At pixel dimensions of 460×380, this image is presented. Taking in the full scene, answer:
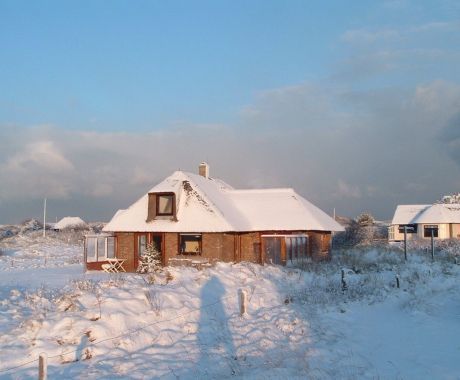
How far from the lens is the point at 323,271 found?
22.6m

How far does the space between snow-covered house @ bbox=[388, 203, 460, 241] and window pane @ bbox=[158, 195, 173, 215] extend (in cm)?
3819

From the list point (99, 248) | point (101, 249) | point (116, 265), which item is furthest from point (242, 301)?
point (101, 249)

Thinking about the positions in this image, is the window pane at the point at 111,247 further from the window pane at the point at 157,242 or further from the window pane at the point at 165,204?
the window pane at the point at 165,204

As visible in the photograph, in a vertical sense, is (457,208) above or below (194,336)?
above

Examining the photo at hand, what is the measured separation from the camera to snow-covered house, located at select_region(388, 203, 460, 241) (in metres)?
57.6

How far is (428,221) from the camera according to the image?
5806 cm

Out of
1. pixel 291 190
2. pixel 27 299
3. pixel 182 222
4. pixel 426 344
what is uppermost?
pixel 291 190

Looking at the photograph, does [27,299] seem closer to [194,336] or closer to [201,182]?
[194,336]

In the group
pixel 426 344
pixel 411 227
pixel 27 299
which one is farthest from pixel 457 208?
pixel 27 299

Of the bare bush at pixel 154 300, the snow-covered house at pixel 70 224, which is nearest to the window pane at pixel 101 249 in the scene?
the bare bush at pixel 154 300

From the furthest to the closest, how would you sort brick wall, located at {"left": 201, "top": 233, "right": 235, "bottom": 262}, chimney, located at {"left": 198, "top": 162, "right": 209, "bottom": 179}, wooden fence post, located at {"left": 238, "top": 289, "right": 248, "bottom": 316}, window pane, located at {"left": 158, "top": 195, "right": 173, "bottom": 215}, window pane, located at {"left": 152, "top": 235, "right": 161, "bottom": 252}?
chimney, located at {"left": 198, "top": 162, "right": 209, "bottom": 179}, window pane, located at {"left": 152, "top": 235, "right": 161, "bottom": 252}, window pane, located at {"left": 158, "top": 195, "right": 173, "bottom": 215}, brick wall, located at {"left": 201, "top": 233, "right": 235, "bottom": 262}, wooden fence post, located at {"left": 238, "top": 289, "right": 248, "bottom": 316}

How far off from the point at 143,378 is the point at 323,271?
564 inches

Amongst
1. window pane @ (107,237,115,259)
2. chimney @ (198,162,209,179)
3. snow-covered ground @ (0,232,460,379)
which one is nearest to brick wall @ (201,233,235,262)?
window pane @ (107,237,115,259)

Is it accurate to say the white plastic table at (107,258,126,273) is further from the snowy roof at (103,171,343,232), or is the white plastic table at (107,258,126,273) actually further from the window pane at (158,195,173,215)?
the window pane at (158,195,173,215)
